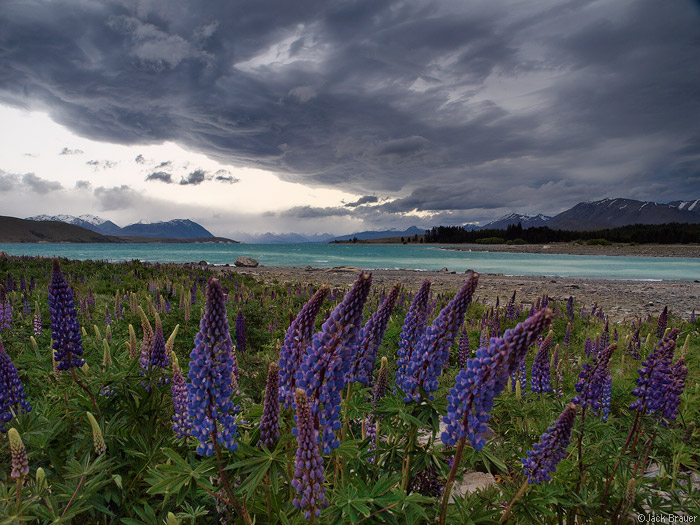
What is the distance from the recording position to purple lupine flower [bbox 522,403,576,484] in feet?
8.14

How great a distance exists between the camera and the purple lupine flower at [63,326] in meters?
3.00

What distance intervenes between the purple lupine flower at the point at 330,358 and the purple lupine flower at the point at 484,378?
68cm

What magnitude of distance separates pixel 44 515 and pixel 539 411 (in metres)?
4.97

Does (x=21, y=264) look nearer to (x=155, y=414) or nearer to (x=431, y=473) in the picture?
(x=155, y=414)

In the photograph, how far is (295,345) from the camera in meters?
2.29

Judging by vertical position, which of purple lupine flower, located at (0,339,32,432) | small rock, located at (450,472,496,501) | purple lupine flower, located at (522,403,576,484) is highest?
purple lupine flower, located at (0,339,32,432)

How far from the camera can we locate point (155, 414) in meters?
3.15

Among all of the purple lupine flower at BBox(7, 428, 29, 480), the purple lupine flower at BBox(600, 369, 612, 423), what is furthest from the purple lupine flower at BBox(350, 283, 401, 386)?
the purple lupine flower at BBox(600, 369, 612, 423)

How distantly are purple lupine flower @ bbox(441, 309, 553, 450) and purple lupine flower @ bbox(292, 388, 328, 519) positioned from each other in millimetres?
805

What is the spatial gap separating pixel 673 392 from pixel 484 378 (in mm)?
2642

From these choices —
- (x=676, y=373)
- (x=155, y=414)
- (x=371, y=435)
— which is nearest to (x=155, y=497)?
(x=155, y=414)

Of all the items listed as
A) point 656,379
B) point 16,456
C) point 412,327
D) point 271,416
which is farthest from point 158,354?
point 656,379

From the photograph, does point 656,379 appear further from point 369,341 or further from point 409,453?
point 369,341

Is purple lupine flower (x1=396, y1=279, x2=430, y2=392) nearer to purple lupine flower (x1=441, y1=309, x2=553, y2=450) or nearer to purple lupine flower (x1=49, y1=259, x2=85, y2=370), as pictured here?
purple lupine flower (x1=441, y1=309, x2=553, y2=450)
